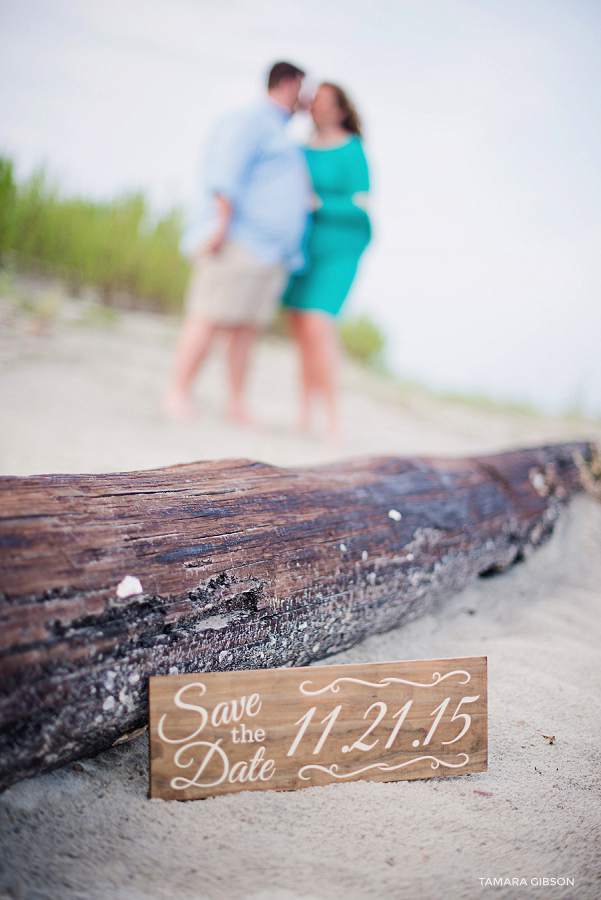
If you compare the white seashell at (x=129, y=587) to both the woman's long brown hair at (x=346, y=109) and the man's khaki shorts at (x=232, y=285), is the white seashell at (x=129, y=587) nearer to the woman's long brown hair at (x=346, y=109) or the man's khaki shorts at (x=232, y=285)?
the man's khaki shorts at (x=232, y=285)

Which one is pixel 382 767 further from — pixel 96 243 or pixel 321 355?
pixel 96 243

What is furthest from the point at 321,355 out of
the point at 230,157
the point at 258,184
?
the point at 230,157

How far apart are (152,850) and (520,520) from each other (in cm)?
155

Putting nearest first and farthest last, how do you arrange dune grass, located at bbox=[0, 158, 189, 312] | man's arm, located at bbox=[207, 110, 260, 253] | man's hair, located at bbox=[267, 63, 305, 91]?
man's arm, located at bbox=[207, 110, 260, 253] < man's hair, located at bbox=[267, 63, 305, 91] < dune grass, located at bbox=[0, 158, 189, 312]

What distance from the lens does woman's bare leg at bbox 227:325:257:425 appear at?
335 centimetres

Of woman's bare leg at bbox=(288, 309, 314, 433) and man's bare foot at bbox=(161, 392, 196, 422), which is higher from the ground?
woman's bare leg at bbox=(288, 309, 314, 433)

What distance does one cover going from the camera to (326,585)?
3.73 ft

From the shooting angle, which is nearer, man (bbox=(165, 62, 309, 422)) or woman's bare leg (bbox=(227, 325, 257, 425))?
man (bbox=(165, 62, 309, 422))

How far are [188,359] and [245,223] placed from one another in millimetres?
774

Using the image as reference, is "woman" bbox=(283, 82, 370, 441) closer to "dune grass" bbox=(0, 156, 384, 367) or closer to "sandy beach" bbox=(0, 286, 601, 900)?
"sandy beach" bbox=(0, 286, 601, 900)

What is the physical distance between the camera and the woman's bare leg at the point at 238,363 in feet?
11.0

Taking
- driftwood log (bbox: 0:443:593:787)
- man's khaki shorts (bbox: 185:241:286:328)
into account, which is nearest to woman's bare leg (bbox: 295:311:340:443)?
man's khaki shorts (bbox: 185:241:286:328)

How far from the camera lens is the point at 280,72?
9.93ft

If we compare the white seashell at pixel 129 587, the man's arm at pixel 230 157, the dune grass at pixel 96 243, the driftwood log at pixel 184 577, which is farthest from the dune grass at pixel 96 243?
the white seashell at pixel 129 587
